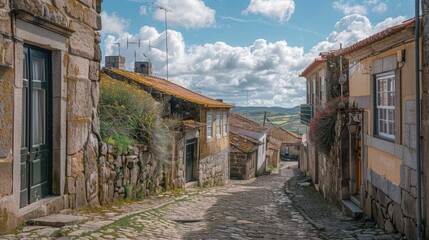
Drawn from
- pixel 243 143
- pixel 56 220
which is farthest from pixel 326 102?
pixel 243 143

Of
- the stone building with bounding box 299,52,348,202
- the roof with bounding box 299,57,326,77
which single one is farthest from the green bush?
the roof with bounding box 299,57,326,77

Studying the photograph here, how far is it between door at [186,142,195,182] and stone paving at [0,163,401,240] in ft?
10.9

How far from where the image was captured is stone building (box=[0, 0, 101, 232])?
5.58m

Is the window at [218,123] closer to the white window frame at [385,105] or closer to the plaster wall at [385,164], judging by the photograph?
the plaster wall at [385,164]

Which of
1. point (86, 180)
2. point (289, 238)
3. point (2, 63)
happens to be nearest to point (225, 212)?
point (289, 238)

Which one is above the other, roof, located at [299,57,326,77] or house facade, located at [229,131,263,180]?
roof, located at [299,57,326,77]

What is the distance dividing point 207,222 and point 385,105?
419 centimetres

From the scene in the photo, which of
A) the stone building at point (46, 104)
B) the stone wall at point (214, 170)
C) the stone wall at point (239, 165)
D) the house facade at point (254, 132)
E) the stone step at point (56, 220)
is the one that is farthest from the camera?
the house facade at point (254, 132)

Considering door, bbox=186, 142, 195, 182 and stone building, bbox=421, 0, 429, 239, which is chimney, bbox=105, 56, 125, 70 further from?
stone building, bbox=421, 0, 429, 239

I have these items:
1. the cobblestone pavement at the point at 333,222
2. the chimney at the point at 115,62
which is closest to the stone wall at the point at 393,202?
the cobblestone pavement at the point at 333,222

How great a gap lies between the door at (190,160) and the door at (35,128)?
28.8 ft

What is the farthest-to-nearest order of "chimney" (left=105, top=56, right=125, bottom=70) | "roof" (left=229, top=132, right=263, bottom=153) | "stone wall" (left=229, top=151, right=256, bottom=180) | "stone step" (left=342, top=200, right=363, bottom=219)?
1. "roof" (left=229, top=132, right=263, bottom=153)
2. "stone wall" (left=229, top=151, right=256, bottom=180)
3. "chimney" (left=105, top=56, right=125, bottom=70)
4. "stone step" (left=342, top=200, right=363, bottom=219)

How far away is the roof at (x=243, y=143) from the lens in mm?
26244

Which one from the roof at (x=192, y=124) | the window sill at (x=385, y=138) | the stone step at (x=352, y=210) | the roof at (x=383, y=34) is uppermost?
the roof at (x=383, y=34)
